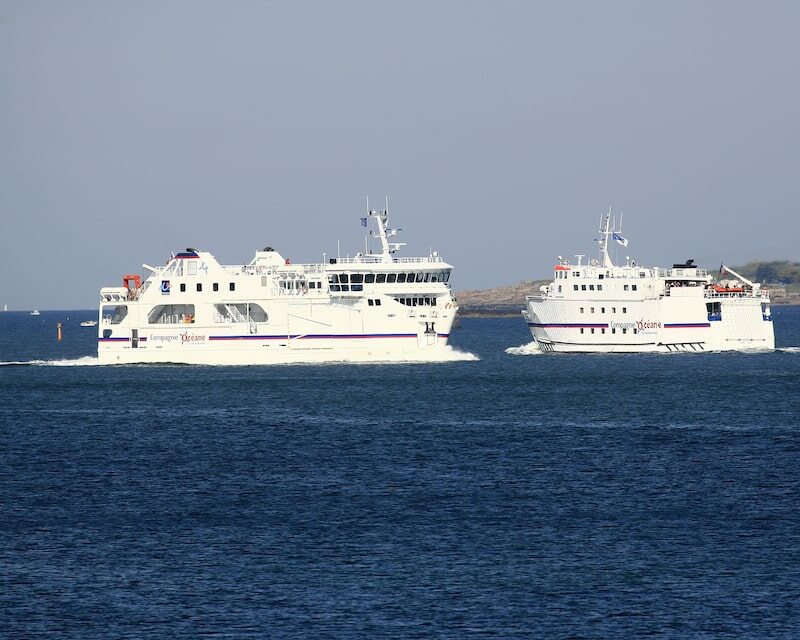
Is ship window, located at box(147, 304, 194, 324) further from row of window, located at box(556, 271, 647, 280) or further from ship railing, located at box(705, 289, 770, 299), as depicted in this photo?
ship railing, located at box(705, 289, 770, 299)

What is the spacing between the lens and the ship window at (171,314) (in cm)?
8006

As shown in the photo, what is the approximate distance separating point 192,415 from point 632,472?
941 inches

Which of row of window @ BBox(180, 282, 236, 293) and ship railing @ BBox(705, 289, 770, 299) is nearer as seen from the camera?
row of window @ BBox(180, 282, 236, 293)

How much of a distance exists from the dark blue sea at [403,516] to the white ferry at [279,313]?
50.1ft

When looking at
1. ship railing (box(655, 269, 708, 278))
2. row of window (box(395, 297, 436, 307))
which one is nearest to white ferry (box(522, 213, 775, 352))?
ship railing (box(655, 269, 708, 278))

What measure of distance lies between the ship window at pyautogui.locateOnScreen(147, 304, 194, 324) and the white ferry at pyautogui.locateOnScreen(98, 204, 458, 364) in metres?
0.06

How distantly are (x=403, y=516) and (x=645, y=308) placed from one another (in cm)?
5767

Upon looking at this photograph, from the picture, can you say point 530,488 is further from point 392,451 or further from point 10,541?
point 10,541

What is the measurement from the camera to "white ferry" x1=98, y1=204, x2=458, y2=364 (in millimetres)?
79438

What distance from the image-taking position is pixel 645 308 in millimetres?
88875

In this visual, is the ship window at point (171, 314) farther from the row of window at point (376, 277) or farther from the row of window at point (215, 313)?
the row of window at point (376, 277)

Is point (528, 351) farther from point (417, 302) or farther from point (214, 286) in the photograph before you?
point (214, 286)

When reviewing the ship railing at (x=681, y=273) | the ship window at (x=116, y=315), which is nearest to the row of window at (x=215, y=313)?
the ship window at (x=116, y=315)

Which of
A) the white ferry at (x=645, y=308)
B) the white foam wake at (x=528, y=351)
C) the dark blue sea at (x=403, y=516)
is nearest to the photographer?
the dark blue sea at (x=403, y=516)
